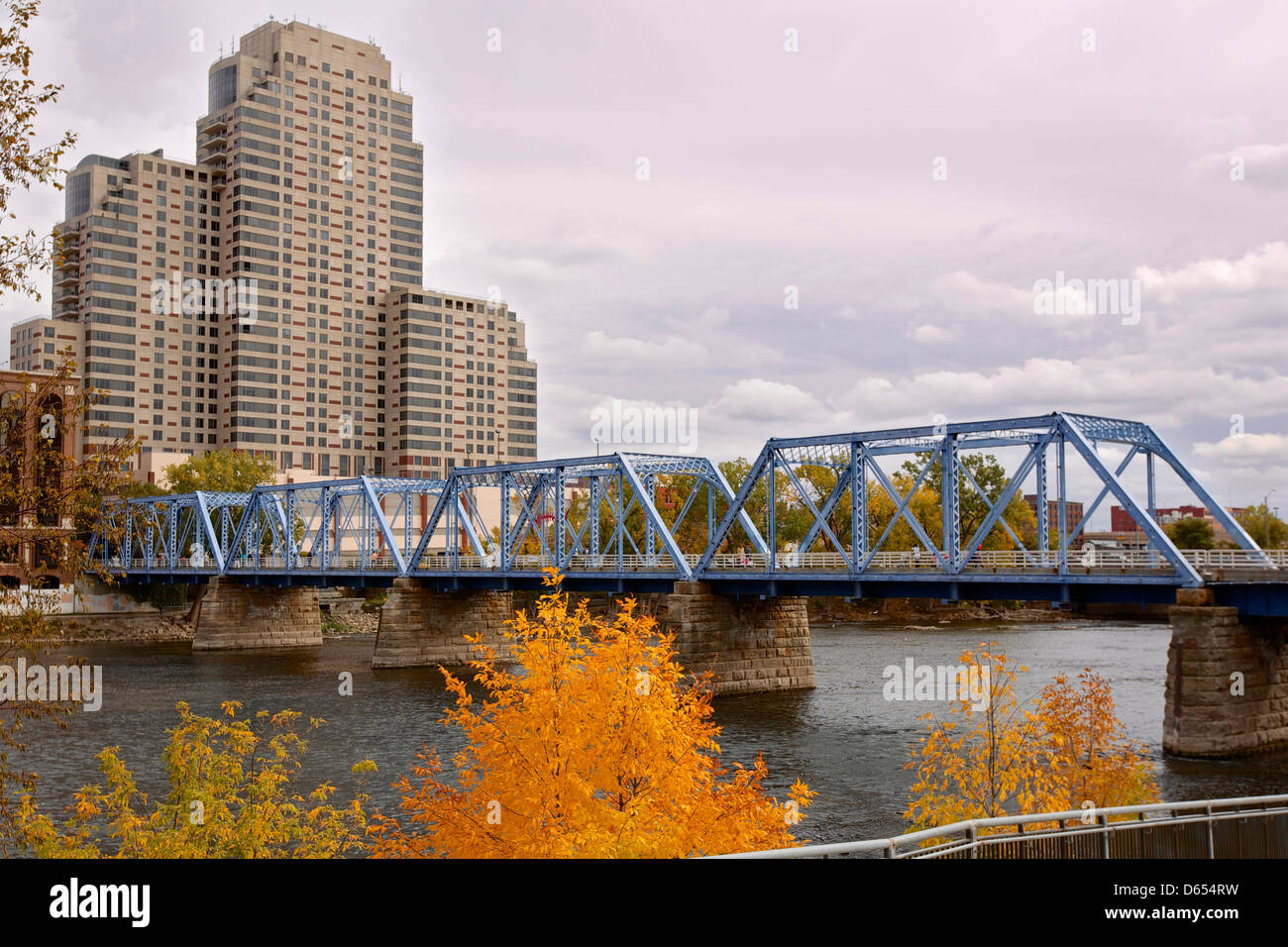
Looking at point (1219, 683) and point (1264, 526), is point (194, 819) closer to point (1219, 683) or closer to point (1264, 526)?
point (1219, 683)

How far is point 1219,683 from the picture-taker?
37469 mm

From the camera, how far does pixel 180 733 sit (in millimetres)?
19016

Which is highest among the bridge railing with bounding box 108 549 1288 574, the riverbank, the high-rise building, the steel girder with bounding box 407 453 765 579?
the high-rise building

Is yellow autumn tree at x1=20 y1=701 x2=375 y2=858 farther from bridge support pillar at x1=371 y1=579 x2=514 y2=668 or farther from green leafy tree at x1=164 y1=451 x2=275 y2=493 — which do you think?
green leafy tree at x1=164 y1=451 x2=275 y2=493

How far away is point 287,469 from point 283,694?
348 feet

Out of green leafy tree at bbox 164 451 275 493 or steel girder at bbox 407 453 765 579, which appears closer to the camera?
steel girder at bbox 407 453 765 579

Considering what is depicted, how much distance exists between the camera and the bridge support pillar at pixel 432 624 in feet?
243

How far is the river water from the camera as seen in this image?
34.2 m

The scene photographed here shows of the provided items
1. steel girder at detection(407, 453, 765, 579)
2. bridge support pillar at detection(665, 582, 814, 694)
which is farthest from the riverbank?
bridge support pillar at detection(665, 582, 814, 694)

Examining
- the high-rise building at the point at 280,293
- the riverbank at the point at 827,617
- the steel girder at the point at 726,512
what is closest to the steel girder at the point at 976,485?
the steel girder at the point at 726,512

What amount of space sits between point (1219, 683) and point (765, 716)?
18687mm

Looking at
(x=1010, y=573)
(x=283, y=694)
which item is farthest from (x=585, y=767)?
(x=283, y=694)

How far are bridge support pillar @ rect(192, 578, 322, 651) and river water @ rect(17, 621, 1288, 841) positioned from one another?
12.1 ft
